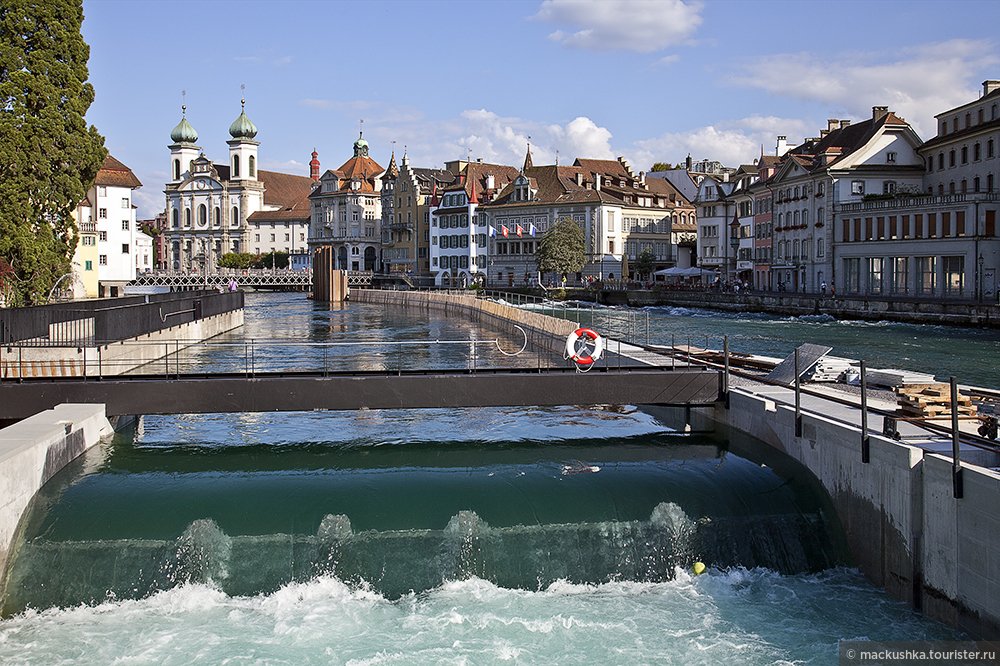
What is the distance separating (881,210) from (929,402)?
58.3 m

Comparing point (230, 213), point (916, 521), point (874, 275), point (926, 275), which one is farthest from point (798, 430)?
point (230, 213)

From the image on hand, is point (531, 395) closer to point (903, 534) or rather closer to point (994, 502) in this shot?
point (903, 534)

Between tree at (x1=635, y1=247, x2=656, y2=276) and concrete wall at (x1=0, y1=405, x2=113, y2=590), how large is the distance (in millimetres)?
89812

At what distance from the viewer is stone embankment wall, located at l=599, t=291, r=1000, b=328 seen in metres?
53.6

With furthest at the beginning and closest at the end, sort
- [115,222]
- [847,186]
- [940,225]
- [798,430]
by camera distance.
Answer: [115,222] → [847,186] → [940,225] → [798,430]

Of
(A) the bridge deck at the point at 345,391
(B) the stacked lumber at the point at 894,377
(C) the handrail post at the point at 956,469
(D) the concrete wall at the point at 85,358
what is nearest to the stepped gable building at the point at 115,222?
(D) the concrete wall at the point at 85,358

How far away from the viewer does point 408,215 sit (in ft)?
436

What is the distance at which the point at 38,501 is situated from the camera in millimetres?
16266

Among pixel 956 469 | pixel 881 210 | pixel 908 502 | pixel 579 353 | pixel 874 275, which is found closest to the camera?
pixel 956 469

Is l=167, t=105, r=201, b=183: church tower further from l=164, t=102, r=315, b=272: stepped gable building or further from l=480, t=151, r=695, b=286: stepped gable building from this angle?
l=480, t=151, r=695, b=286: stepped gable building

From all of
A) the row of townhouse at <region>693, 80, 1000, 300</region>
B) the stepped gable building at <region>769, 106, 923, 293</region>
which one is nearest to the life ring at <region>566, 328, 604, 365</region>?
the row of townhouse at <region>693, 80, 1000, 300</region>

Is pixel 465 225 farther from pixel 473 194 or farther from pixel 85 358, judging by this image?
pixel 85 358

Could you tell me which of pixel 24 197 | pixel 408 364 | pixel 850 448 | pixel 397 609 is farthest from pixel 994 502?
pixel 24 197

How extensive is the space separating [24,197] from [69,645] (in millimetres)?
26015
